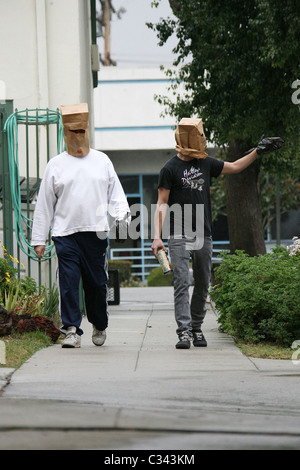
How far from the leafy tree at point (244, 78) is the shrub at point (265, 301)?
579cm

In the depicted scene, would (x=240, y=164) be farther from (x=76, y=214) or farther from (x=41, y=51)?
(x=41, y=51)

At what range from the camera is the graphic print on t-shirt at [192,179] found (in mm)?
7613

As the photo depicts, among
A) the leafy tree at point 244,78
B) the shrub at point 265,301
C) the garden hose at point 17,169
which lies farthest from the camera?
the leafy tree at point 244,78

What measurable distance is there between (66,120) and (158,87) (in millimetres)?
23509

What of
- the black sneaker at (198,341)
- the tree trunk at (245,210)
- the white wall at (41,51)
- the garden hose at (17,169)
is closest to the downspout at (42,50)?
the white wall at (41,51)

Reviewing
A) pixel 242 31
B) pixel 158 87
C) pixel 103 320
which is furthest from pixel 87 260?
pixel 158 87

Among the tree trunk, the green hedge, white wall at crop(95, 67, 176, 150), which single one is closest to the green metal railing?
the tree trunk

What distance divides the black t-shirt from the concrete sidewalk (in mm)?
1148

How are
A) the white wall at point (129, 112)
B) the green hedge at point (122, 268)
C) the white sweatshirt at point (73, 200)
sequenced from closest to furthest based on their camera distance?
the white sweatshirt at point (73, 200) → the green hedge at point (122, 268) → the white wall at point (129, 112)

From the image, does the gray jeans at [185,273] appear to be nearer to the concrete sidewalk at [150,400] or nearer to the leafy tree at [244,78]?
the concrete sidewalk at [150,400]

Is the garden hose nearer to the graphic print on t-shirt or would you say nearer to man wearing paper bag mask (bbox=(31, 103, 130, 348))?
man wearing paper bag mask (bbox=(31, 103, 130, 348))
